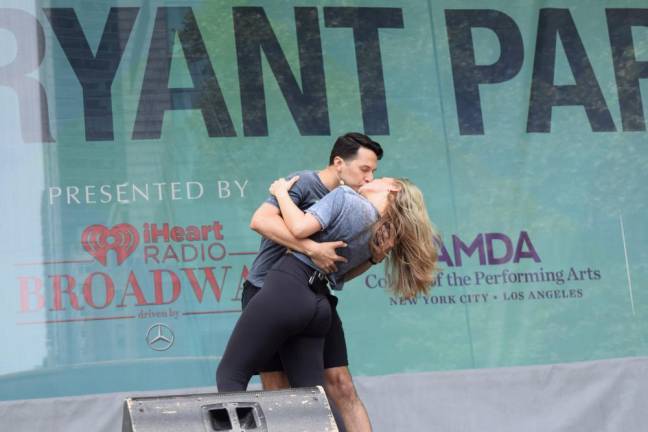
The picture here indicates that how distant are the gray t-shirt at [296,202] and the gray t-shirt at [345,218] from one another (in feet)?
0.64

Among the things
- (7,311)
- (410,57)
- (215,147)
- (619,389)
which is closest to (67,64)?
(215,147)

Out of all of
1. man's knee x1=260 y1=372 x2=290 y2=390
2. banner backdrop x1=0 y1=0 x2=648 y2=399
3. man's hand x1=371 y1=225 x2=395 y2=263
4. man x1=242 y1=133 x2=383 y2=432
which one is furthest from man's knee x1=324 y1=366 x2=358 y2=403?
banner backdrop x1=0 y1=0 x2=648 y2=399

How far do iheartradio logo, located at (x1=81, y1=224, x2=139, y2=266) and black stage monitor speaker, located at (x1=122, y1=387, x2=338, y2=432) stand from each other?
2.09m

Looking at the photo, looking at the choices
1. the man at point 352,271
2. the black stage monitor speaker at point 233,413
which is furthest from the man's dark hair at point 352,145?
the black stage monitor speaker at point 233,413

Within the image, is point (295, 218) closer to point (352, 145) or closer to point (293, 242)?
point (293, 242)

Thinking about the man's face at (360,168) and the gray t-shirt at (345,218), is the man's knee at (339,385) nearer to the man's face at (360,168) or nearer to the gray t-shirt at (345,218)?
the gray t-shirt at (345,218)

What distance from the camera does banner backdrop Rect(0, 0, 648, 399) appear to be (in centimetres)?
521

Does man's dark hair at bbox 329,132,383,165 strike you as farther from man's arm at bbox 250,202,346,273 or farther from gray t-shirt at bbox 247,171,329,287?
man's arm at bbox 250,202,346,273

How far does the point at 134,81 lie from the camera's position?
542cm

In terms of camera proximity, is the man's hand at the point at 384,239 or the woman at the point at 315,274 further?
the man's hand at the point at 384,239

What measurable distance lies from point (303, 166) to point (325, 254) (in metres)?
1.67

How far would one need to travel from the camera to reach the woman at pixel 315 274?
378 cm

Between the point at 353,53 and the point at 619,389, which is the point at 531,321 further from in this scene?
the point at 353,53

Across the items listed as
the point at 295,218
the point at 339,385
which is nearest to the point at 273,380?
the point at 339,385
